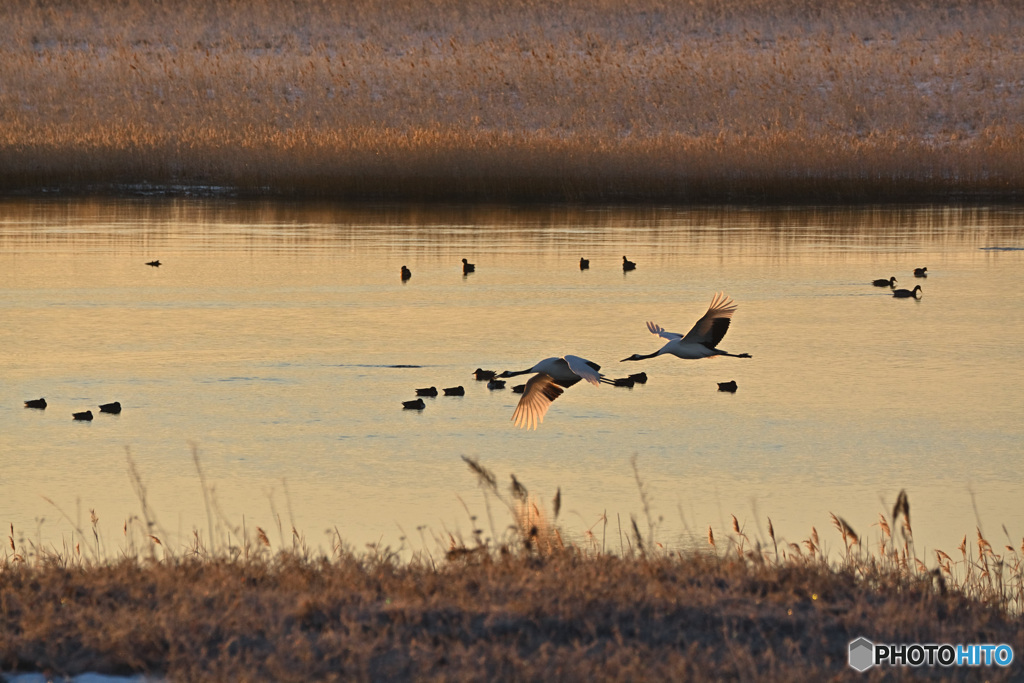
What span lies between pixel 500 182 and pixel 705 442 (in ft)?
76.8

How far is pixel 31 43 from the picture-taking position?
190 feet

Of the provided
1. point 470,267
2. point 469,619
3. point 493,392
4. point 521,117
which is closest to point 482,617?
point 469,619

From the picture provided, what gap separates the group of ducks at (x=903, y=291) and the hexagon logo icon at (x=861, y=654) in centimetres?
1417

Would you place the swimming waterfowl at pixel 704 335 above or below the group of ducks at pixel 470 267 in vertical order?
above

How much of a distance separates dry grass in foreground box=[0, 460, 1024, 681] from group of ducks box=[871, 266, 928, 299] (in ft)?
42.2

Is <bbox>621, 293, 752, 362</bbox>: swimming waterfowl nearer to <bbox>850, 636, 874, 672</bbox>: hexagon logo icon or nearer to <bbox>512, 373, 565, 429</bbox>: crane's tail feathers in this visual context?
<bbox>512, 373, 565, 429</bbox>: crane's tail feathers

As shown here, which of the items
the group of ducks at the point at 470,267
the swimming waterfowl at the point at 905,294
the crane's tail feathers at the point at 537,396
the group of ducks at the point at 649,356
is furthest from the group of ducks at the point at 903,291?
the crane's tail feathers at the point at 537,396

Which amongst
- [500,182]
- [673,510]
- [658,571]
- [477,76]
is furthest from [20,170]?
[658,571]

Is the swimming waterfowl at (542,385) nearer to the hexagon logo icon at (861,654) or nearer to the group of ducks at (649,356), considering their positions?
the group of ducks at (649,356)

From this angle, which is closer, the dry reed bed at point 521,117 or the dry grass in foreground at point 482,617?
the dry grass in foreground at point 482,617

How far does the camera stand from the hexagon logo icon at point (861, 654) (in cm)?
585

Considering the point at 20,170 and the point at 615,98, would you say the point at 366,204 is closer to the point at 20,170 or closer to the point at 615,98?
the point at 20,170

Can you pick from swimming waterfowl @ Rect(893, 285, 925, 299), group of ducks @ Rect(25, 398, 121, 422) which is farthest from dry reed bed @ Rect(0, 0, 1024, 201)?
group of ducks @ Rect(25, 398, 121, 422)

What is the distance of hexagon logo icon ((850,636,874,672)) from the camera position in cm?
585
